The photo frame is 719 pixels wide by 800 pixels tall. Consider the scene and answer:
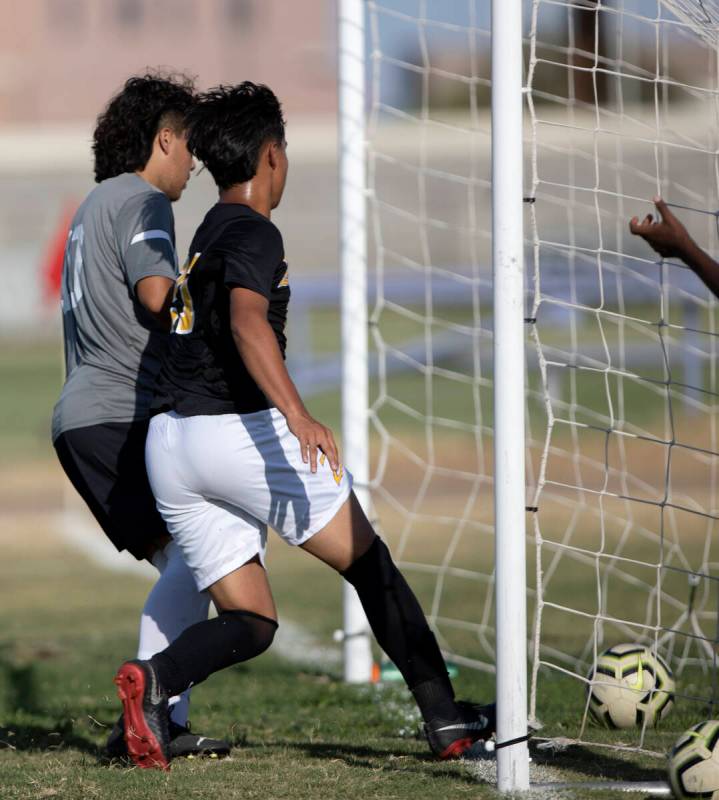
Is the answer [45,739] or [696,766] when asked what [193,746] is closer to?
[45,739]

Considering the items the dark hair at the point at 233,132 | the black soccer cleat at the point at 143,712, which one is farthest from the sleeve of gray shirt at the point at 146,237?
the black soccer cleat at the point at 143,712

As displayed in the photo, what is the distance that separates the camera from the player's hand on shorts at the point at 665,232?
11.6 feet

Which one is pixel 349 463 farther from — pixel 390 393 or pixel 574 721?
pixel 390 393

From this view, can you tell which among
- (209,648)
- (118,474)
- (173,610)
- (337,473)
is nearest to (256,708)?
(173,610)

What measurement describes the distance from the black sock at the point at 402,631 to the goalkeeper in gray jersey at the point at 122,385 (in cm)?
64

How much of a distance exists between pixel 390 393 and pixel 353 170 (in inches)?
620

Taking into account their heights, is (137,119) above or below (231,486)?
above

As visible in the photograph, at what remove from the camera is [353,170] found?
572 cm

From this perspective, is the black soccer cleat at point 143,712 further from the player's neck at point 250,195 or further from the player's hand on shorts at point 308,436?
the player's neck at point 250,195

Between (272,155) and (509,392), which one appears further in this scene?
(272,155)

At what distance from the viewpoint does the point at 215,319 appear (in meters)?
3.52

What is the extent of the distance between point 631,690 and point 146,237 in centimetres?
216

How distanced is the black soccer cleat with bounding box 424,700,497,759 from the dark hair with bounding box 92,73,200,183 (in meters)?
1.99

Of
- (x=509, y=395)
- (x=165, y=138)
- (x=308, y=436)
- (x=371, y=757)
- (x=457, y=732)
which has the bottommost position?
(x=371, y=757)
